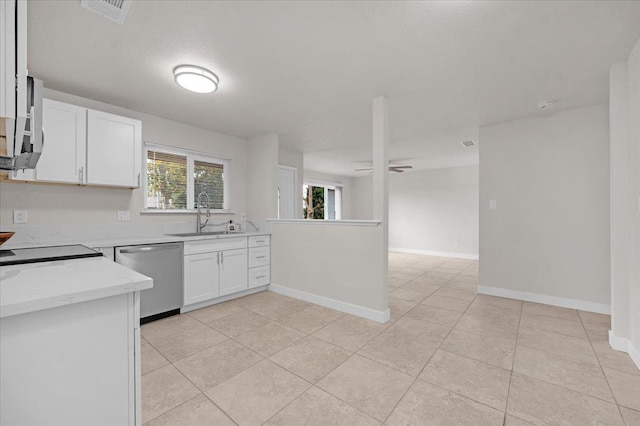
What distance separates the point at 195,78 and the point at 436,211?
6.87 meters

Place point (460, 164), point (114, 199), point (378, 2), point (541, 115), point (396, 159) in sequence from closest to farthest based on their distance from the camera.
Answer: point (378, 2)
point (114, 199)
point (541, 115)
point (396, 159)
point (460, 164)

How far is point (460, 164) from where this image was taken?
6926mm

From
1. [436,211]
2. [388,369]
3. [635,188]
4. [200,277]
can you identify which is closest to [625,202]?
[635,188]

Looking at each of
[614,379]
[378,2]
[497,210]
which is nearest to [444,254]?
[497,210]

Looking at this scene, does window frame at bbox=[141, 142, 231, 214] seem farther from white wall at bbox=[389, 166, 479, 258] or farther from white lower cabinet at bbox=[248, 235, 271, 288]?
white wall at bbox=[389, 166, 479, 258]

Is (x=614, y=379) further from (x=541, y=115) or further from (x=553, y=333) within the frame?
(x=541, y=115)

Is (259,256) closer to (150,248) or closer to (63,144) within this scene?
(150,248)

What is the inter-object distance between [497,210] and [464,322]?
1.82 meters

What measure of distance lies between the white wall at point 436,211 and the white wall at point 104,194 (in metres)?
5.41

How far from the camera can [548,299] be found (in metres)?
3.49

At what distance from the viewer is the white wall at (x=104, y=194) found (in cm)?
267

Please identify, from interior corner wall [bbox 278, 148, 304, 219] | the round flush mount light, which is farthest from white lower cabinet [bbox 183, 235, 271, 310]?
the round flush mount light

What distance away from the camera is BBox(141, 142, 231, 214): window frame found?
3516 millimetres

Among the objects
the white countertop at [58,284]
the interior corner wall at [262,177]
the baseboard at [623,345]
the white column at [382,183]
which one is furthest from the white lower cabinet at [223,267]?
the baseboard at [623,345]
